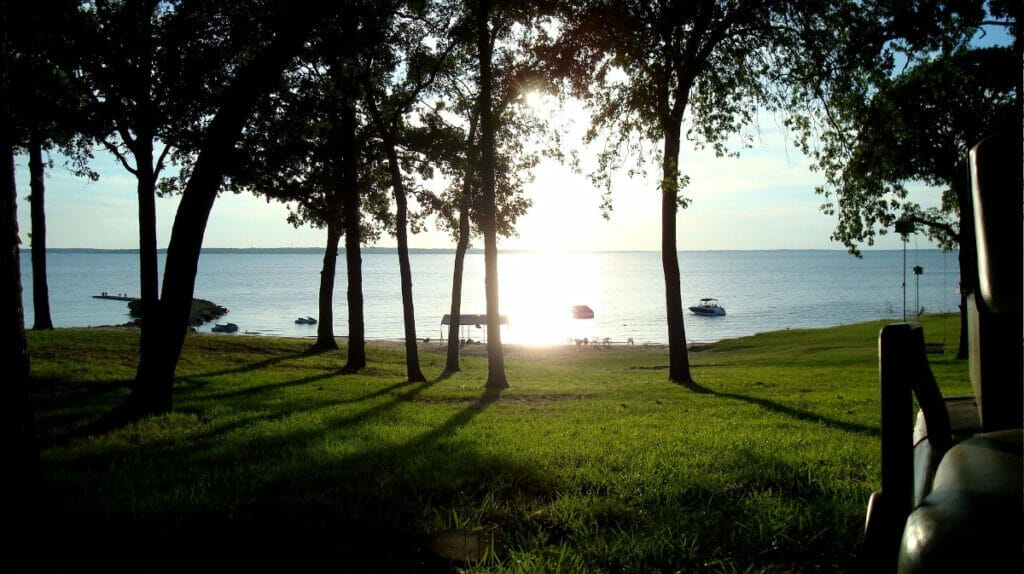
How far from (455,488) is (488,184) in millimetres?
14679

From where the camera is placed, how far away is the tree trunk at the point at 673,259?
17594mm

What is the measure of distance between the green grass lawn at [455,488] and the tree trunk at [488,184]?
7.87 meters

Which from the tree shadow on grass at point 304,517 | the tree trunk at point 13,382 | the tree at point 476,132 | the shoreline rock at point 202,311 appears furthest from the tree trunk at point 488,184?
the shoreline rock at point 202,311

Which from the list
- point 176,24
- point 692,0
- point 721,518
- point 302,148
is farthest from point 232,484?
point 302,148

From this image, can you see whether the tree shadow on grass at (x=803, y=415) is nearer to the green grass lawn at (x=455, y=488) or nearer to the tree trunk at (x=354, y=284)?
the green grass lawn at (x=455, y=488)

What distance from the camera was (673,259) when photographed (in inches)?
755

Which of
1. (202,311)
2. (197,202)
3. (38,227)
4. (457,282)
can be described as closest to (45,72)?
(197,202)

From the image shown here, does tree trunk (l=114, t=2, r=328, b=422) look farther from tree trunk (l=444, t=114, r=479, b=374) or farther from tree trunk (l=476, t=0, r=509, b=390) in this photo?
tree trunk (l=444, t=114, r=479, b=374)

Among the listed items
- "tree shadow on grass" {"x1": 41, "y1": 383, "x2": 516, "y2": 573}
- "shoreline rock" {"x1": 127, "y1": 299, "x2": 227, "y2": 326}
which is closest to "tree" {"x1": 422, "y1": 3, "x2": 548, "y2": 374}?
"tree shadow on grass" {"x1": 41, "y1": 383, "x2": 516, "y2": 573}

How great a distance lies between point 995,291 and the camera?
1016mm

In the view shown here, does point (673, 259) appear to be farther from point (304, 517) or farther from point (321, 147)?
point (304, 517)

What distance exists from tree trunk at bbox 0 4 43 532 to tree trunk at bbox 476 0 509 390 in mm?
14083

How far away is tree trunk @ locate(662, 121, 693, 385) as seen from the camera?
57.7ft

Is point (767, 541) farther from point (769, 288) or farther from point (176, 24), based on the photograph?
point (769, 288)
